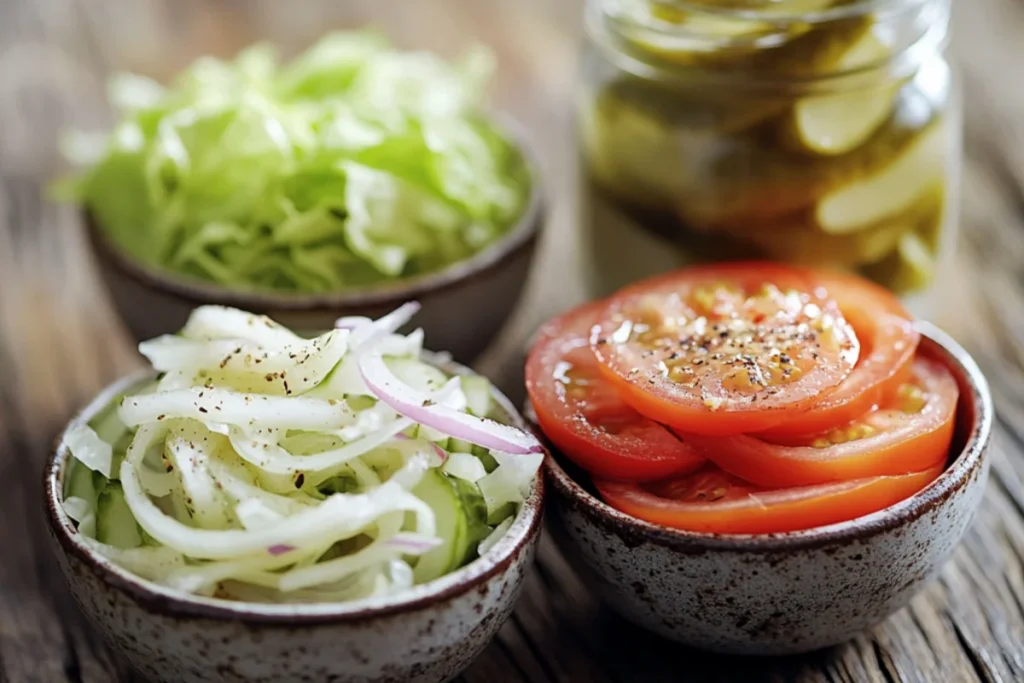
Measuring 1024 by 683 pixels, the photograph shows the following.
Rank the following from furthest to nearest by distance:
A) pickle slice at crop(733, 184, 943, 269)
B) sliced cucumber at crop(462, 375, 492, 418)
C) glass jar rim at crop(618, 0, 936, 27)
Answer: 1. pickle slice at crop(733, 184, 943, 269)
2. glass jar rim at crop(618, 0, 936, 27)
3. sliced cucumber at crop(462, 375, 492, 418)

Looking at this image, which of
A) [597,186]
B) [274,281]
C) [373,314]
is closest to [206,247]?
[274,281]

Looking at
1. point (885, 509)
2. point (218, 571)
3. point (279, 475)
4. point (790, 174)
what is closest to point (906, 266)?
point (790, 174)

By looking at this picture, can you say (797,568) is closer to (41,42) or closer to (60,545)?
(60,545)

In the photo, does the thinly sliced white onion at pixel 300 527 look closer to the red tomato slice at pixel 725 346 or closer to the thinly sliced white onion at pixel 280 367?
the thinly sliced white onion at pixel 280 367

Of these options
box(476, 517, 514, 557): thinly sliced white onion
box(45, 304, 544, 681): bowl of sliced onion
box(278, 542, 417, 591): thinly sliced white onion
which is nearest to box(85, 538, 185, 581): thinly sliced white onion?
box(45, 304, 544, 681): bowl of sliced onion

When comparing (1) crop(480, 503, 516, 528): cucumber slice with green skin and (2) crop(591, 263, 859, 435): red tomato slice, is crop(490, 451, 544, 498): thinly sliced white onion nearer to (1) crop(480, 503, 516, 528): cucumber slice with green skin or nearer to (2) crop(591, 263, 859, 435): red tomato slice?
(1) crop(480, 503, 516, 528): cucumber slice with green skin

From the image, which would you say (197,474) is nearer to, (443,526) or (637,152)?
(443,526)
